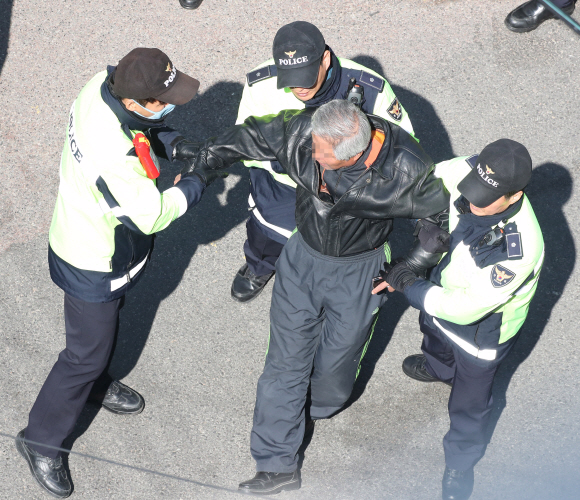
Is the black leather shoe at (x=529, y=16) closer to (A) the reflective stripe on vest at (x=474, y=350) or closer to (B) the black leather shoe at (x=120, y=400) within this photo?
(A) the reflective stripe on vest at (x=474, y=350)

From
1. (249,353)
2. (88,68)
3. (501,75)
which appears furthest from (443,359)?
(88,68)

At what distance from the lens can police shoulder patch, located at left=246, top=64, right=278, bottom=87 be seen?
397 centimetres

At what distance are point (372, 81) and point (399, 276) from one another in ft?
3.78

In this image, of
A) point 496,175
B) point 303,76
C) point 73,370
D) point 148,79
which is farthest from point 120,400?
point 496,175

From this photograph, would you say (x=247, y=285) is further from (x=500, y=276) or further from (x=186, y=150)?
(x=500, y=276)

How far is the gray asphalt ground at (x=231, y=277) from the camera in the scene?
4363mm

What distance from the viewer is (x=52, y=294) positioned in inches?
193

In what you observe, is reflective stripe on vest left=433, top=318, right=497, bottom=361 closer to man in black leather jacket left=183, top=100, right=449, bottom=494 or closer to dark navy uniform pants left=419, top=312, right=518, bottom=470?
dark navy uniform pants left=419, top=312, right=518, bottom=470

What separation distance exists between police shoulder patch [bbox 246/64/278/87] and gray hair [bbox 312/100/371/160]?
851 mm

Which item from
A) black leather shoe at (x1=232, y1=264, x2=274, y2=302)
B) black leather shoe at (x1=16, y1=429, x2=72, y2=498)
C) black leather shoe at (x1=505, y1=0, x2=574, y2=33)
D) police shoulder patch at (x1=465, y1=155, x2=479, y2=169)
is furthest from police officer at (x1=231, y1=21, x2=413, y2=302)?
black leather shoe at (x1=505, y1=0, x2=574, y2=33)

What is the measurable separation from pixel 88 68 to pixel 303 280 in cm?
304

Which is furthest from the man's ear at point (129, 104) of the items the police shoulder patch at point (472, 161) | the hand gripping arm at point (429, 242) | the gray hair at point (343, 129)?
the police shoulder patch at point (472, 161)

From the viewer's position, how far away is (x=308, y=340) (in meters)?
4.02

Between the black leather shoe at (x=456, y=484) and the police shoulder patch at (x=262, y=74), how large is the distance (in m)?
2.63
